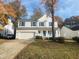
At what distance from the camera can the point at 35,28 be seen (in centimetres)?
6731

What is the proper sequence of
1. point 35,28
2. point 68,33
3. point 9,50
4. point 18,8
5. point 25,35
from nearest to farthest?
point 9,50
point 25,35
point 35,28
point 18,8
point 68,33

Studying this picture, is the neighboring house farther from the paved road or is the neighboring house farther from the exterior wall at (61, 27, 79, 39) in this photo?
the paved road

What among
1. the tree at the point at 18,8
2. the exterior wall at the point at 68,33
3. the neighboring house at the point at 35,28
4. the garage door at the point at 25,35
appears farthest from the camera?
the exterior wall at the point at 68,33

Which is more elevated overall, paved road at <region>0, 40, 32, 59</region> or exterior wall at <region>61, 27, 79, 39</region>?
exterior wall at <region>61, 27, 79, 39</region>

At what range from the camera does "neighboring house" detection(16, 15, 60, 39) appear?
213 ft

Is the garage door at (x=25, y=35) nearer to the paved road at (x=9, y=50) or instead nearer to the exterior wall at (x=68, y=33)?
the exterior wall at (x=68, y=33)

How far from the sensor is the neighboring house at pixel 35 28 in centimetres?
6481

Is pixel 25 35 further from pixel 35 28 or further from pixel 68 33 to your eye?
pixel 68 33

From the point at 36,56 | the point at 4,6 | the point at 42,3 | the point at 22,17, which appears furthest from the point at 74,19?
the point at 36,56

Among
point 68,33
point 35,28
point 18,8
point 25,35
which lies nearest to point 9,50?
point 25,35

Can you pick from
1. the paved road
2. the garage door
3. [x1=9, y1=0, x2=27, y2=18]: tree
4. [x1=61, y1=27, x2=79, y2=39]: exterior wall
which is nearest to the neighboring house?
the garage door

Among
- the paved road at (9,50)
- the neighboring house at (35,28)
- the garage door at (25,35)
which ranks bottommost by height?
the paved road at (9,50)

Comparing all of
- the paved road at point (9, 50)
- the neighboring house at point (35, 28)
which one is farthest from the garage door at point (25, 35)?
the paved road at point (9, 50)

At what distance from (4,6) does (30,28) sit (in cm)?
2253
